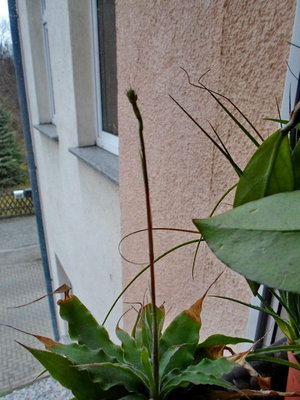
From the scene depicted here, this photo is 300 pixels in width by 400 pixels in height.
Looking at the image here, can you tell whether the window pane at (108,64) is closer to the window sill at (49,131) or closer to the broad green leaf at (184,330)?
the window sill at (49,131)

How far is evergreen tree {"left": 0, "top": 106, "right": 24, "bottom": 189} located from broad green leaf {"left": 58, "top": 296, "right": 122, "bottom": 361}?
8.48 meters

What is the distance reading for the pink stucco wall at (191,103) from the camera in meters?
0.54

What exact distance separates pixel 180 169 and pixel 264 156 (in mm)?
484

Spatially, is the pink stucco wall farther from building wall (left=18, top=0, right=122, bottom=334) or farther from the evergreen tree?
the evergreen tree

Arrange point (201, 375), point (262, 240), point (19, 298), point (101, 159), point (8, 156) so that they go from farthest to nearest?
point (8, 156)
point (19, 298)
point (101, 159)
point (201, 375)
point (262, 240)

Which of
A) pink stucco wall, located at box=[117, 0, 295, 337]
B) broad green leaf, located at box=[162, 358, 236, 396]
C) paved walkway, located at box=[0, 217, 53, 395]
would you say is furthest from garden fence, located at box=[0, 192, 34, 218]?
broad green leaf, located at box=[162, 358, 236, 396]

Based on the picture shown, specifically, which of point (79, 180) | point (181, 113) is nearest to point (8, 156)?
point (79, 180)

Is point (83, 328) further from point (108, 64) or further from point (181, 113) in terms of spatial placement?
point (108, 64)

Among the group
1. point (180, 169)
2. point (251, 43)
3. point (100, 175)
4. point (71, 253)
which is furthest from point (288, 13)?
point (71, 253)

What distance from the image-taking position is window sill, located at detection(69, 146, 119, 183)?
1.32m

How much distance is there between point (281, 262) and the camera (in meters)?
0.22

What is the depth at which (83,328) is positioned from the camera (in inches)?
16.5

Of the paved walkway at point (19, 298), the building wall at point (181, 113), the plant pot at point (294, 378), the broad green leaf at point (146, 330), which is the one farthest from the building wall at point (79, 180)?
the paved walkway at point (19, 298)

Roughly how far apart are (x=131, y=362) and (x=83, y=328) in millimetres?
74
